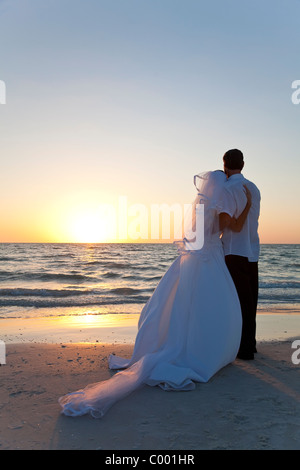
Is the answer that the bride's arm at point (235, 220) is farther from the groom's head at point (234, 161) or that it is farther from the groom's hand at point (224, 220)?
the groom's head at point (234, 161)

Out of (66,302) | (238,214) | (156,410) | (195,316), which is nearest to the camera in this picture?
(156,410)

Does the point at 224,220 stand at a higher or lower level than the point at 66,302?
higher

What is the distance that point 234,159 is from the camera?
461 centimetres

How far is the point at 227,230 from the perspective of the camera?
4633 mm

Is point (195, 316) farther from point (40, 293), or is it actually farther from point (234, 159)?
point (40, 293)

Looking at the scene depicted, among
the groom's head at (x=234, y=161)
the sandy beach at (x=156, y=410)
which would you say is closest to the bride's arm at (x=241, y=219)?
the groom's head at (x=234, y=161)

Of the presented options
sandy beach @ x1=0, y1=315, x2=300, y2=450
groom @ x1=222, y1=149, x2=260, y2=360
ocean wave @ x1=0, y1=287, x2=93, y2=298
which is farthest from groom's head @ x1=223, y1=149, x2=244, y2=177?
ocean wave @ x1=0, y1=287, x2=93, y2=298

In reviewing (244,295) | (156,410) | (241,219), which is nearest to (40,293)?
(244,295)

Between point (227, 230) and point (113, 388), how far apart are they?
2224 millimetres

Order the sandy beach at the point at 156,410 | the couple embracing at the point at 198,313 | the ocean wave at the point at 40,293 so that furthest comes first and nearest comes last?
the ocean wave at the point at 40,293 < the couple embracing at the point at 198,313 < the sandy beach at the point at 156,410

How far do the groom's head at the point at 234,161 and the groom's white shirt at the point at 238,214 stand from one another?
10 centimetres

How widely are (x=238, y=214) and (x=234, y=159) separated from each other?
2.19ft

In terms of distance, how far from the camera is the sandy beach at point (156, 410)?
2646 mm

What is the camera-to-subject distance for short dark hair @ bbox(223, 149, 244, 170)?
181 inches
